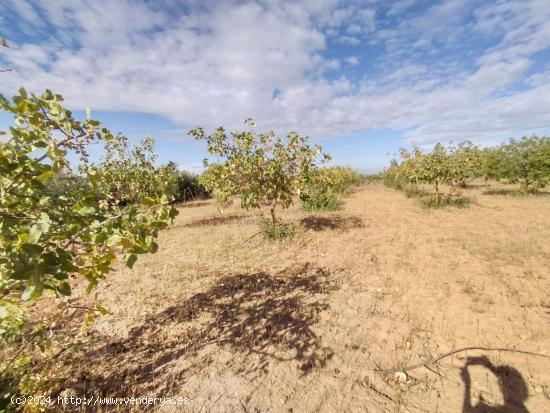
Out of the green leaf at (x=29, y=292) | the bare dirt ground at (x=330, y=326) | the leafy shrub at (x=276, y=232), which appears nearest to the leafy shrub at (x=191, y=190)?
the leafy shrub at (x=276, y=232)

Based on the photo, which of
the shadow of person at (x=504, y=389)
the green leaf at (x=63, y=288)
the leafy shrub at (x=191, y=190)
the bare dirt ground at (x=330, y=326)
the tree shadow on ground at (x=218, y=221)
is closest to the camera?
the green leaf at (x=63, y=288)

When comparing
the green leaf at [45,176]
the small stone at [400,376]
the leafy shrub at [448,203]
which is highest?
the green leaf at [45,176]

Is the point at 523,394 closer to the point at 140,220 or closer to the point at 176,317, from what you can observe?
the point at 140,220

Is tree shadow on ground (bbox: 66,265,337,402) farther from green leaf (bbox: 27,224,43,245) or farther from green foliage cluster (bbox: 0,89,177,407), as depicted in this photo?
green leaf (bbox: 27,224,43,245)

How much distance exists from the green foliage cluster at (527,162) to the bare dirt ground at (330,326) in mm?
10099

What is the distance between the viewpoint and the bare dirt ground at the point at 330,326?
3406 mm

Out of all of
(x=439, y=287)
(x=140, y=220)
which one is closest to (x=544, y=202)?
(x=439, y=287)

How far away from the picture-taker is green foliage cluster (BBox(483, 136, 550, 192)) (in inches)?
637

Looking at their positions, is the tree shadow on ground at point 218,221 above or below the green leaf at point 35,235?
below

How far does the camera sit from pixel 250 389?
137 inches

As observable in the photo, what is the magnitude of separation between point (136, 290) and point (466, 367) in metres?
6.18

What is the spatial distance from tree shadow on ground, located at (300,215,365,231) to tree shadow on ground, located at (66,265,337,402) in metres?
5.22

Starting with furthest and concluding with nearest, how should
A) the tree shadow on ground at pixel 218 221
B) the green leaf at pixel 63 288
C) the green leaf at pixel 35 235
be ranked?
the tree shadow on ground at pixel 218 221, the green leaf at pixel 63 288, the green leaf at pixel 35 235

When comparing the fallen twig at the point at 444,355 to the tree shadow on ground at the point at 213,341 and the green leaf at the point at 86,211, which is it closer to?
the tree shadow on ground at the point at 213,341
